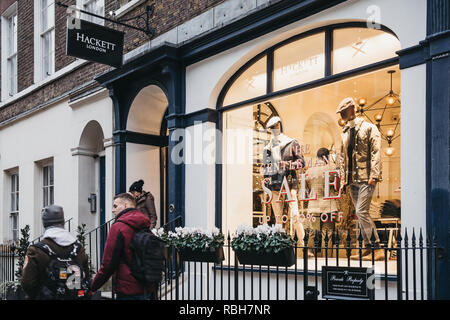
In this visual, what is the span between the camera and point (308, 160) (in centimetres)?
805

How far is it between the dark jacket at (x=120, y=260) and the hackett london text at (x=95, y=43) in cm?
517

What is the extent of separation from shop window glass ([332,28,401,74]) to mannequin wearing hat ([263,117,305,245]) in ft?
4.86

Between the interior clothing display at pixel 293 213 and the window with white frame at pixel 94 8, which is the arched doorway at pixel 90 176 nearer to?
the window with white frame at pixel 94 8

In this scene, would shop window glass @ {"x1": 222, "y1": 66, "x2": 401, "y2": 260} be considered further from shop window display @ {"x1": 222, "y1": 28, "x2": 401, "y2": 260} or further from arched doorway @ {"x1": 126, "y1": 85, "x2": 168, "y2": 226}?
arched doorway @ {"x1": 126, "y1": 85, "x2": 168, "y2": 226}

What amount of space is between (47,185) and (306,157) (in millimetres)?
7843

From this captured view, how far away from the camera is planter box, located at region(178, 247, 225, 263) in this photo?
6863 millimetres

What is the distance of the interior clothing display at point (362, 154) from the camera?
721 centimetres

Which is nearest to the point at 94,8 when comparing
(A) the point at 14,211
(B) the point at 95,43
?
(B) the point at 95,43

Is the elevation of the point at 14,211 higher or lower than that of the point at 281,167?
lower

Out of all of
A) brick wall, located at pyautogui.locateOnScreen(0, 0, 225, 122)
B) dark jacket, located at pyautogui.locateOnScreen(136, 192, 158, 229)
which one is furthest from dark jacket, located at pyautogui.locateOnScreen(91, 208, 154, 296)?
brick wall, located at pyautogui.locateOnScreen(0, 0, 225, 122)

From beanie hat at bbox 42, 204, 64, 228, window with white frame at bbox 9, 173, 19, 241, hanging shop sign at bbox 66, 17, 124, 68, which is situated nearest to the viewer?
beanie hat at bbox 42, 204, 64, 228

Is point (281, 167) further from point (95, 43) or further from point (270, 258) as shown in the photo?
point (95, 43)

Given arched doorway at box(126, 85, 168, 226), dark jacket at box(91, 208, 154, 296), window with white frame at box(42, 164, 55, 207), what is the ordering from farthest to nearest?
window with white frame at box(42, 164, 55, 207) → arched doorway at box(126, 85, 168, 226) → dark jacket at box(91, 208, 154, 296)
